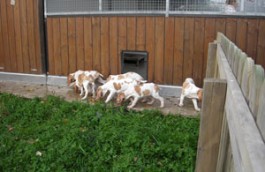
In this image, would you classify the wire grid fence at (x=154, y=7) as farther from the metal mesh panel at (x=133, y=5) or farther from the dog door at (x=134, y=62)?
the dog door at (x=134, y=62)

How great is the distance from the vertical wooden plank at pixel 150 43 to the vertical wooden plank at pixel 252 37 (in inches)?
58.2

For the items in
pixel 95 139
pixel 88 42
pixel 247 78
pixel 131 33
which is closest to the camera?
pixel 247 78

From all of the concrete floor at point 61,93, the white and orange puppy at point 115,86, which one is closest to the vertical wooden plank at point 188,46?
the concrete floor at point 61,93

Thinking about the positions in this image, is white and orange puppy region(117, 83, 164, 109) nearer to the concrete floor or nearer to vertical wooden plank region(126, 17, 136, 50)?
the concrete floor

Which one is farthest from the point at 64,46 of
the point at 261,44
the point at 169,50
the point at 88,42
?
the point at 261,44

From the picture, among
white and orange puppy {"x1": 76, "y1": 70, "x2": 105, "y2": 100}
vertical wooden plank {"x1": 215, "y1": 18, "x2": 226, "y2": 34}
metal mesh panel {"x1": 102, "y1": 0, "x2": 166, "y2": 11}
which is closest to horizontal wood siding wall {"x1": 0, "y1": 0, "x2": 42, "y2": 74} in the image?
white and orange puppy {"x1": 76, "y1": 70, "x2": 105, "y2": 100}

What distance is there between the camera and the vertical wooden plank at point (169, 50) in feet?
17.2

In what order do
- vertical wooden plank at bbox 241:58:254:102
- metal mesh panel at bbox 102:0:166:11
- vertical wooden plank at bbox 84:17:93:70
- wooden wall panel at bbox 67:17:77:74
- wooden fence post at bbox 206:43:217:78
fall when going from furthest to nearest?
wooden wall panel at bbox 67:17:77:74 < vertical wooden plank at bbox 84:17:93:70 < metal mesh panel at bbox 102:0:166:11 < wooden fence post at bbox 206:43:217:78 < vertical wooden plank at bbox 241:58:254:102

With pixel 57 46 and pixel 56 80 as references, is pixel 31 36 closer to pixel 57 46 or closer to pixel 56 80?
pixel 57 46

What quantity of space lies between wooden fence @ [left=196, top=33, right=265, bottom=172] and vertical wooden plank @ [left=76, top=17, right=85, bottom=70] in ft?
14.2

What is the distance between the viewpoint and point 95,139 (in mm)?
3629

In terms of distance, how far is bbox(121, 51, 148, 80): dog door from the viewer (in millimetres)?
5605

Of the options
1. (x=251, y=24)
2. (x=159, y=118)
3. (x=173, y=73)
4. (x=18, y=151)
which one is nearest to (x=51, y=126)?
(x=18, y=151)

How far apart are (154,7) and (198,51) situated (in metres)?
1.00
